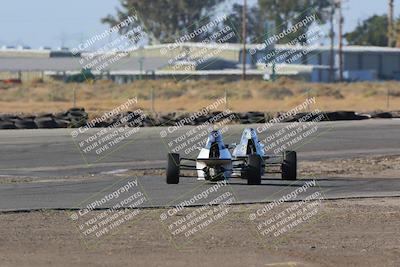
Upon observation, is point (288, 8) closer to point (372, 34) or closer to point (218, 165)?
point (372, 34)

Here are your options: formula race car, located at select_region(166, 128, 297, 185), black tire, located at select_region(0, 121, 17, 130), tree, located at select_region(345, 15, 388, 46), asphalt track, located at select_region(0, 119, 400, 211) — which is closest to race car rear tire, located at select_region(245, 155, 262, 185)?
formula race car, located at select_region(166, 128, 297, 185)

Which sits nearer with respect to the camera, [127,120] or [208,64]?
[127,120]

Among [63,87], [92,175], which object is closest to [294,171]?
[92,175]

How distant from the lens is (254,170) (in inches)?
789

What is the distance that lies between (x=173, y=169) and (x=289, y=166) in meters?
2.43

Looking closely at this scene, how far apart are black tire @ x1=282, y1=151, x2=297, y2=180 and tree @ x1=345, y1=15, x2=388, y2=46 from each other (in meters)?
138

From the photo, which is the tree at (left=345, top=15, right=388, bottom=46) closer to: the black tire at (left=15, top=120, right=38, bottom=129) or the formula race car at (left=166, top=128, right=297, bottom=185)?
the black tire at (left=15, top=120, right=38, bottom=129)

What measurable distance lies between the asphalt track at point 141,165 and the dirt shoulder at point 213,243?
2102 mm

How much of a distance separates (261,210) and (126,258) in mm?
A: 4899

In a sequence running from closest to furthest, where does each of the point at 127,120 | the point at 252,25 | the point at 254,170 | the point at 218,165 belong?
the point at 254,170 → the point at 218,165 → the point at 127,120 → the point at 252,25

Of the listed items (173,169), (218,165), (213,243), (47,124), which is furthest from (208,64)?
(213,243)

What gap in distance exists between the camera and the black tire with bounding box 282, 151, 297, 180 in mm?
21156

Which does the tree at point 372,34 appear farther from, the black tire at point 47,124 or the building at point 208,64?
the black tire at point 47,124

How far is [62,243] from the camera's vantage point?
13.0 m
